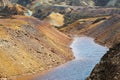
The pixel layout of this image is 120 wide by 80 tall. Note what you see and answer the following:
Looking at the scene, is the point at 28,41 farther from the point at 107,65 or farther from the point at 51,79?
the point at 107,65

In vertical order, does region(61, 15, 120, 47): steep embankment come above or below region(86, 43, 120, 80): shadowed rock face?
below

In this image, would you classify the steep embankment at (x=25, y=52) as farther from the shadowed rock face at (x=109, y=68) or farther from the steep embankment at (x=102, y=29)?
the steep embankment at (x=102, y=29)

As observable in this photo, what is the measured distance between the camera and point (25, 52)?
64.9 m

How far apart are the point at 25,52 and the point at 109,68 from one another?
104 ft

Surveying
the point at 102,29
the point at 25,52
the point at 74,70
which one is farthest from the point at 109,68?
the point at 102,29

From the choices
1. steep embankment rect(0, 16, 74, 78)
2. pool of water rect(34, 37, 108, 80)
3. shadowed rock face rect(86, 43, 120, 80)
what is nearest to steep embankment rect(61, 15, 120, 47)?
steep embankment rect(0, 16, 74, 78)

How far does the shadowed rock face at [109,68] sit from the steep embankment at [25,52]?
20.6 meters

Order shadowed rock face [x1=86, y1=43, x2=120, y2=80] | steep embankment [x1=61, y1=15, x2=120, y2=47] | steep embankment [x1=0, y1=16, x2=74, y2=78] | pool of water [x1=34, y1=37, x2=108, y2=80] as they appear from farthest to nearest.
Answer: steep embankment [x1=61, y1=15, x2=120, y2=47]
steep embankment [x1=0, y1=16, x2=74, y2=78]
pool of water [x1=34, y1=37, x2=108, y2=80]
shadowed rock face [x1=86, y1=43, x2=120, y2=80]

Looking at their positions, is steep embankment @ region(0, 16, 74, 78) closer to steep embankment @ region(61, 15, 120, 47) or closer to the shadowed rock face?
the shadowed rock face

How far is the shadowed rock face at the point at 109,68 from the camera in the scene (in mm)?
33062

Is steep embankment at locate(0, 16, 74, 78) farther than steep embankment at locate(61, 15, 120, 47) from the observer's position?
No

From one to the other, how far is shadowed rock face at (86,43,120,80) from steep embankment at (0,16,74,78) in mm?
20556

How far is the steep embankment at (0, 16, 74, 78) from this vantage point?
57.4 m

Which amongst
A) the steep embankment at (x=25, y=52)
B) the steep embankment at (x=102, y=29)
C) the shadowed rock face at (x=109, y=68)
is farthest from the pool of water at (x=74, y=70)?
the steep embankment at (x=102, y=29)
